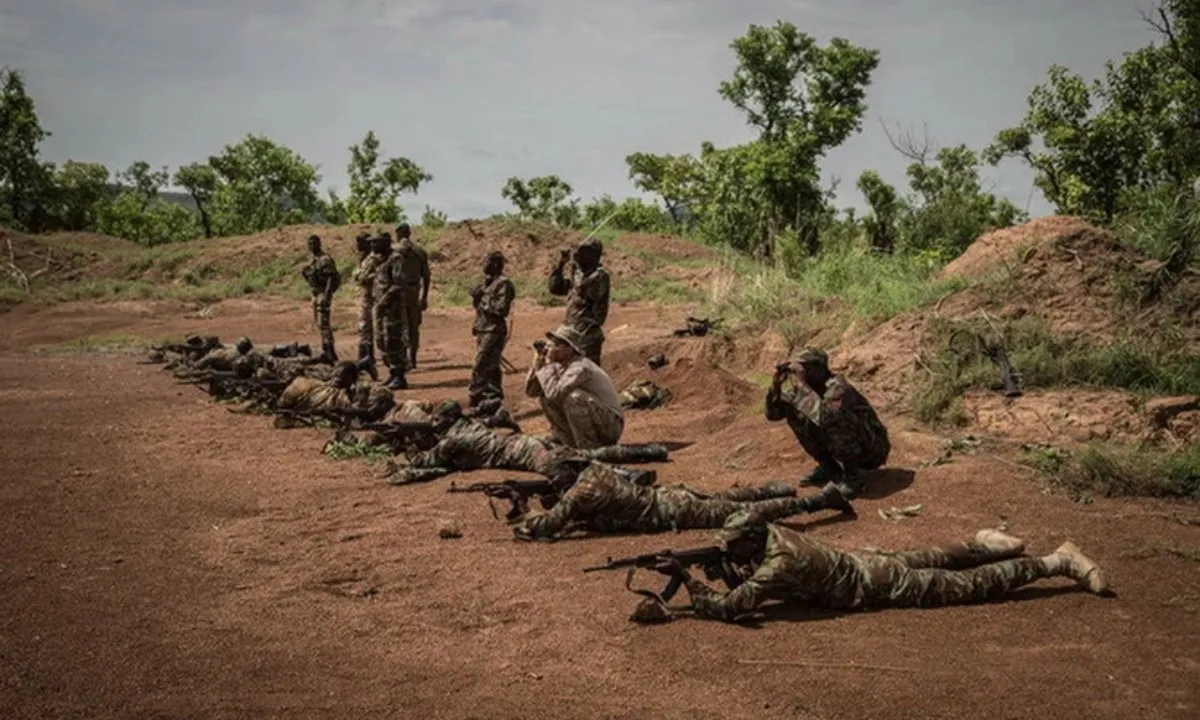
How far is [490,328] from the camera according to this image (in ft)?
34.6

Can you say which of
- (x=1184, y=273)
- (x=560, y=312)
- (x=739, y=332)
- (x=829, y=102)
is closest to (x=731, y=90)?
(x=829, y=102)

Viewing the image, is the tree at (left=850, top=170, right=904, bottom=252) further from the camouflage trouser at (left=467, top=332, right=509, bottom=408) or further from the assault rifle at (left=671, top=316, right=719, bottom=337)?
the camouflage trouser at (left=467, top=332, right=509, bottom=408)

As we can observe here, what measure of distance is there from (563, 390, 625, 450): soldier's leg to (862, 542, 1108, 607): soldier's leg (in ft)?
11.5

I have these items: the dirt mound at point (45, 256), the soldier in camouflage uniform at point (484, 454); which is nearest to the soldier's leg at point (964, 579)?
the soldier in camouflage uniform at point (484, 454)

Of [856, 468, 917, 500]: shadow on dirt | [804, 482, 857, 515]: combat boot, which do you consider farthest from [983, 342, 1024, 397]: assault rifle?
[804, 482, 857, 515]: combat boot

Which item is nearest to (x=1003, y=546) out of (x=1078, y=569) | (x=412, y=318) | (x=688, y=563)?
(x=1078, y=569)

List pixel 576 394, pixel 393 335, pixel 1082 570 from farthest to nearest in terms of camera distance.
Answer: pixel 393 335, pixel 576 394, pixel 1082 570

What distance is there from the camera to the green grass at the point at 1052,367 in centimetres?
862

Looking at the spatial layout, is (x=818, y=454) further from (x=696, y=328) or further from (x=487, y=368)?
(x=696, y=328)

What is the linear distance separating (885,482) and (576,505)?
2475 millimetres

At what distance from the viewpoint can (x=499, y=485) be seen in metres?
6.76

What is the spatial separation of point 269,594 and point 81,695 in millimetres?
1402

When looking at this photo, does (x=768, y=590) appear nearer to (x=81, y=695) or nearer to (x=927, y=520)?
(x=927, y=520)

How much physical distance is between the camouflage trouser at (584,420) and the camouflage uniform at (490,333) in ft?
7.71
